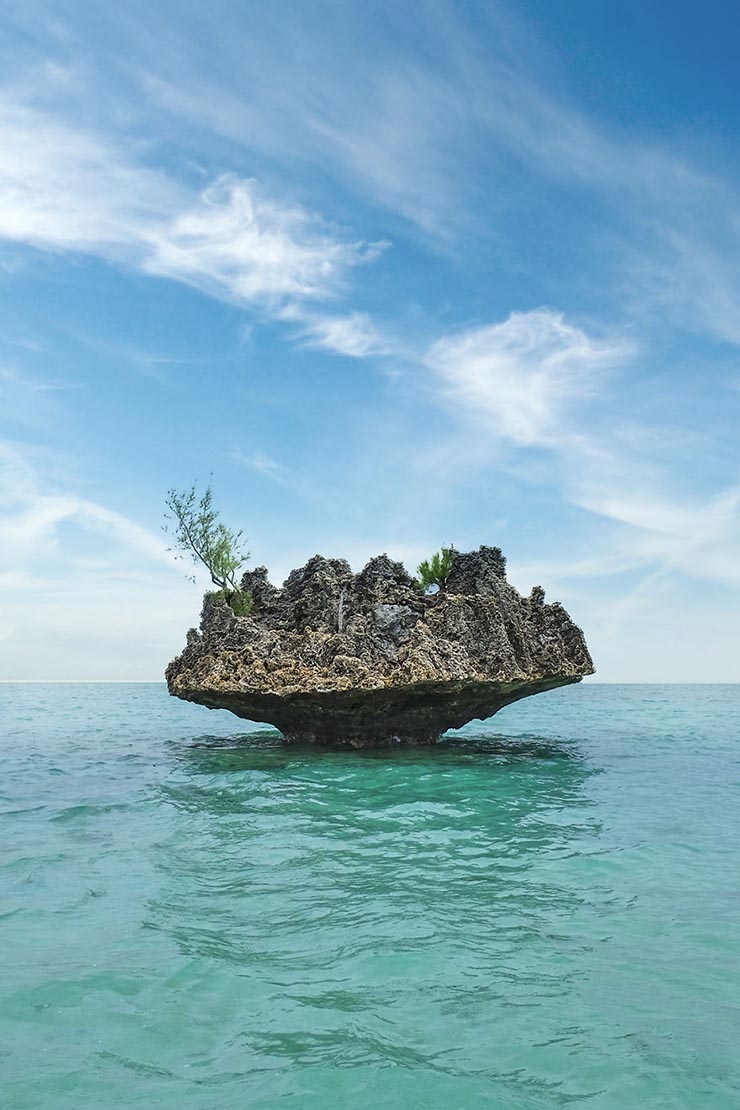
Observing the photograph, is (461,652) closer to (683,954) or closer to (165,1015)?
(683,954)

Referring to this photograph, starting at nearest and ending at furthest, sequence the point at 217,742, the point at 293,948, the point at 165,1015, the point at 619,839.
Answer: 1. the point at 165,1015
2. the point at 293,948
3. the point at 619,839
4. the point at 217,742

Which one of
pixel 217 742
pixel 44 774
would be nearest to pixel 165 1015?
pixel 44 774

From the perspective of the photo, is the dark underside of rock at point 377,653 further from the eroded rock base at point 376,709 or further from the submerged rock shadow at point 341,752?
the submerged rock shadow at point 341,752

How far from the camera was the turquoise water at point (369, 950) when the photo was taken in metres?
4.68

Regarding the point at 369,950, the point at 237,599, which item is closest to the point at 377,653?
the point at 237,599

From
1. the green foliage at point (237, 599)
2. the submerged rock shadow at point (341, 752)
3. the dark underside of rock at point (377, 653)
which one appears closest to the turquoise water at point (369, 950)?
the submerged rock shadow at point (341, 752)

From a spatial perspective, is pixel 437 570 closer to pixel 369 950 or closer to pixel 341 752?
pixel 341 752

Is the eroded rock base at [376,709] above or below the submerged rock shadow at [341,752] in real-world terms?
above

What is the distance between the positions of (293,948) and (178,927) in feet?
4.05

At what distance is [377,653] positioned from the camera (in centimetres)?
1866

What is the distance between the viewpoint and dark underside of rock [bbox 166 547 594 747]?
1852cm

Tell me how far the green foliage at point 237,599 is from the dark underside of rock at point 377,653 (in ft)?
0.74

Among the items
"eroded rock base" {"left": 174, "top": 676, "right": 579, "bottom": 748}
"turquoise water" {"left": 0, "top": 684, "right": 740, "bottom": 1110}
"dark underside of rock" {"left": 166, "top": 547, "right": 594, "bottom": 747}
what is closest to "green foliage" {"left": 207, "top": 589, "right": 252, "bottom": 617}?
"dark underside of rock" {"left": 166, "top": 547, "right": 594, "bottom": 747}

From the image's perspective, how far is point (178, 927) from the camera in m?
7.23
